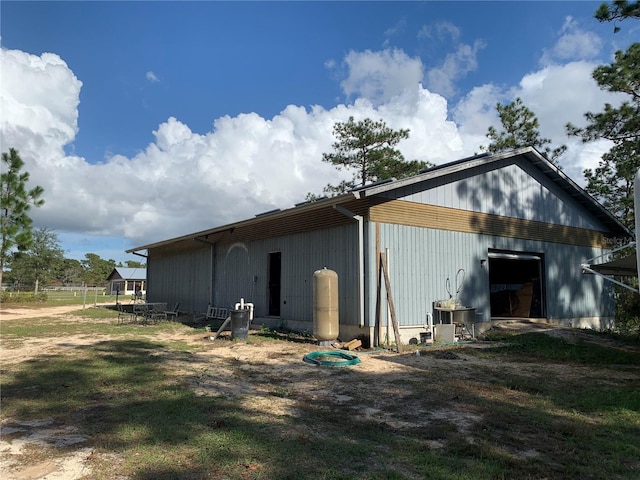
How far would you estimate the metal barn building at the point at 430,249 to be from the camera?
36.7 ft

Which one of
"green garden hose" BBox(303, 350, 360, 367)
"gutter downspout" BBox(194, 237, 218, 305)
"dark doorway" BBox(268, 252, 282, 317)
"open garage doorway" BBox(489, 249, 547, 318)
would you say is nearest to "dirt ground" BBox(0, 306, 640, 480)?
"green garden hose" BBox(303, 350, 360, 367)

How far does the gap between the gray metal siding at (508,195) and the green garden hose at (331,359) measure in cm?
433

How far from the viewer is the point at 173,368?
807 cm

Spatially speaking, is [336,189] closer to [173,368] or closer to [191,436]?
[173,368]

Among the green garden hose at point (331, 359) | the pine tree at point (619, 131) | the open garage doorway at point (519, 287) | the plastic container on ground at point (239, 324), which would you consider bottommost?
the green garden hose at point (331, 359)

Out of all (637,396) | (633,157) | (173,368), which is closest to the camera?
(637,396)

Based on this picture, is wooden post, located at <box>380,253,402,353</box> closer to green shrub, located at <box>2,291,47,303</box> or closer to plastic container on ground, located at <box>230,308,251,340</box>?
plastic container on ground, located at <box>230,308,251,340</box>

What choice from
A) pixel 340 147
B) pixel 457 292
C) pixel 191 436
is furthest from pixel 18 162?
pixel 191 436

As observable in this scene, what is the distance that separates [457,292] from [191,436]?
380 inches

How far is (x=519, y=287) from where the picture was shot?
55.7 feet

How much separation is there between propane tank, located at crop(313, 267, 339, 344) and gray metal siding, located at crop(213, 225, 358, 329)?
62 cm

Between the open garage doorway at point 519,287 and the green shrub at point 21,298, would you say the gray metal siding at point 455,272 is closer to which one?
the open garage doorway at point 519,287

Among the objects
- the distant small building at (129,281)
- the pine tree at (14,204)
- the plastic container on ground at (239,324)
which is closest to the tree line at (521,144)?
the pine tree at (14,204)

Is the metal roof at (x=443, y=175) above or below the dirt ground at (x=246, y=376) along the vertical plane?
above
